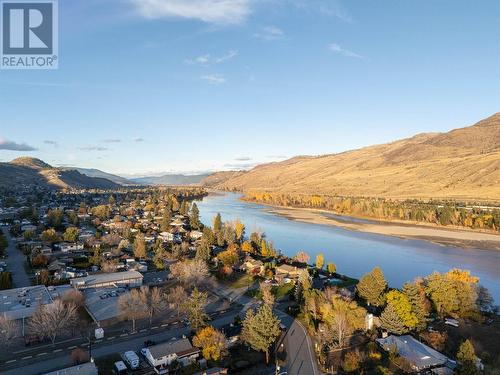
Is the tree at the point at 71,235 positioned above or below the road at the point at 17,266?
above

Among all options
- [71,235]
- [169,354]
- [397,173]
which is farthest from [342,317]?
[397,173]

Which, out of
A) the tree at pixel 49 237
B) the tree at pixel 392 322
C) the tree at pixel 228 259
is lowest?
the tree at pixel 392 322

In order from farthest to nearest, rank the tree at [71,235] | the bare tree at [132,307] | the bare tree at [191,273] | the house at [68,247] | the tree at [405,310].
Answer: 1. the tree at [71,235]
2. the house at [68,247]
3. the bare tree at [191,273]
4. the bare tree at [132,307]
5. the tree at [405,310]

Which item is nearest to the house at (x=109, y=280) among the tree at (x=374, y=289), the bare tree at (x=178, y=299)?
the bare tree at (x=178, y=299)

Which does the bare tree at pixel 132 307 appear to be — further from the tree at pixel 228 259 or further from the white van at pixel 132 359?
the tree at pixel 228 259

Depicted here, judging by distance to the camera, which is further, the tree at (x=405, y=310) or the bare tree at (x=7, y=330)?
the tree at (x=405, y=310)

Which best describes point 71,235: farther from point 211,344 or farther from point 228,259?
point 211,344

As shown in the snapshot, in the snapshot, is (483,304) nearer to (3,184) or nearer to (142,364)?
(142,364)
